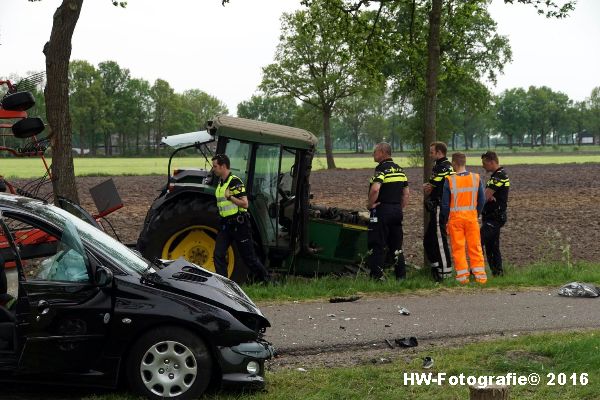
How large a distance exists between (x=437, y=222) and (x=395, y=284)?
4.99 feet

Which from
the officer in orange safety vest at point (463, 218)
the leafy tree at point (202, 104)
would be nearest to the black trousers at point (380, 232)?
the officer in orange safety vest at point (463, 218)

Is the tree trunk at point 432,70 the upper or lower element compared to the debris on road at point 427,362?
upper

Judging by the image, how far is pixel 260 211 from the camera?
36.1 feet

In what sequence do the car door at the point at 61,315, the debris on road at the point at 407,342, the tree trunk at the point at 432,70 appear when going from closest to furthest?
the car door at the point at 61,315, the debris on road at the point at 407,342, the tree trunk at the point at 432,70

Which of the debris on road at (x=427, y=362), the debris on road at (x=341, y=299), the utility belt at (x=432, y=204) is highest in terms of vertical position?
the utility belt at (x=432, y=204)

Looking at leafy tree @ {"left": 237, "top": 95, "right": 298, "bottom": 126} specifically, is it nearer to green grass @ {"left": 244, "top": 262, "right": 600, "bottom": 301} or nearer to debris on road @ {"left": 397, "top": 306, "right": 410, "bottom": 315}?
green grass @ {"left": 244, "top": 262, "right": 600, "bottom": 301}

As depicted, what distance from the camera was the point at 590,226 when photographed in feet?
62.6

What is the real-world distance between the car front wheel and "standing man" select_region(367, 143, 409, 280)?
549cm

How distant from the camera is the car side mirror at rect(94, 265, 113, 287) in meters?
5.67

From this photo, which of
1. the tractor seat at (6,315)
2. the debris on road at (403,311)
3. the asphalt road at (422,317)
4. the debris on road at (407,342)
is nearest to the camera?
the tractor seat at (6,315)

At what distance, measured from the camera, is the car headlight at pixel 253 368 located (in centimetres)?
591

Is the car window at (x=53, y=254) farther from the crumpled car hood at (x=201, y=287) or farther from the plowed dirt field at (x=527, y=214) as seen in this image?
the plowed dirt field at (x=527, y=214)

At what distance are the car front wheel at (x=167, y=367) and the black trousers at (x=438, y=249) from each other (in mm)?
6064

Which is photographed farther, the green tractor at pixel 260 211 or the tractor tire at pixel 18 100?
the tractor tire at pixel 18 100
